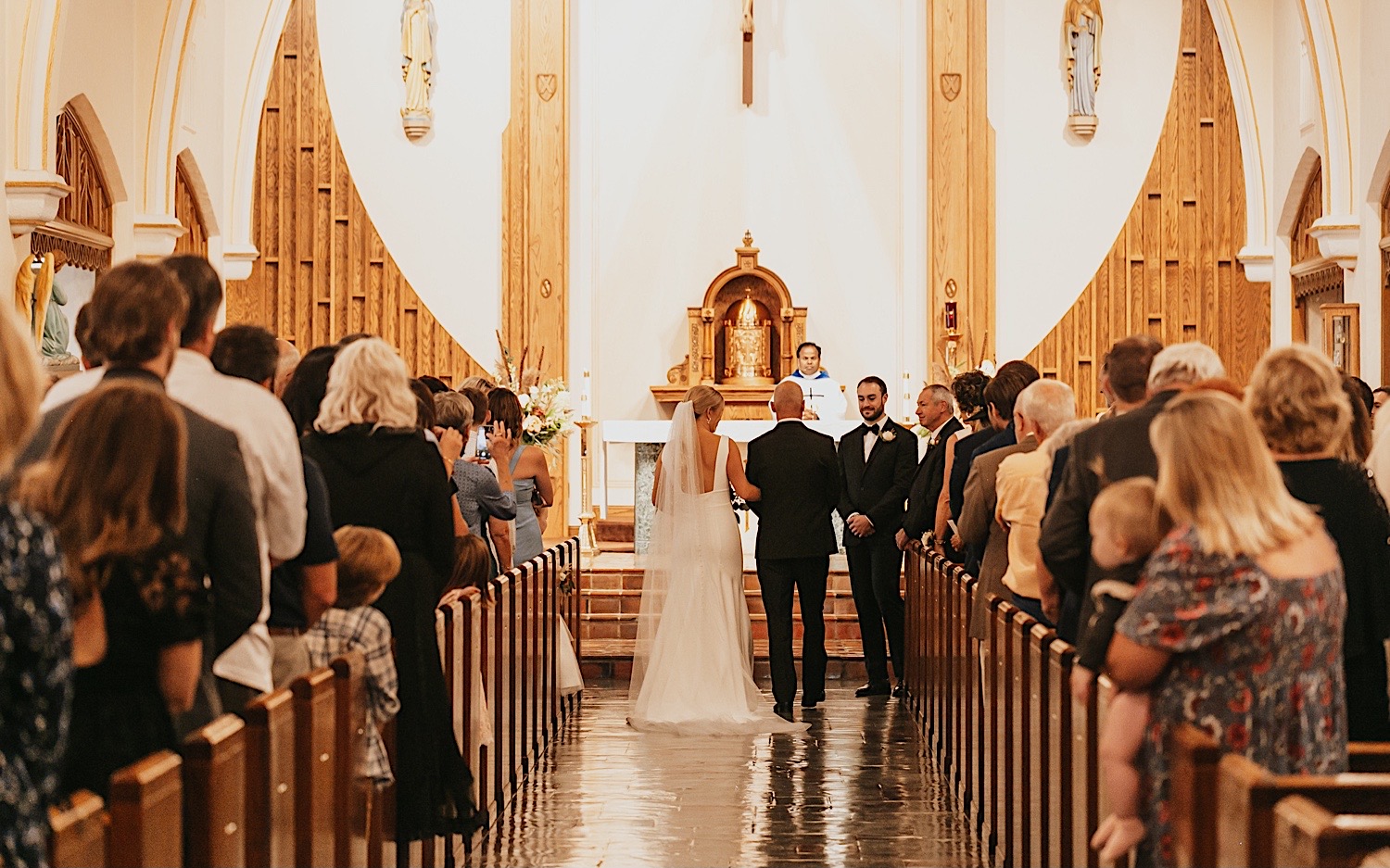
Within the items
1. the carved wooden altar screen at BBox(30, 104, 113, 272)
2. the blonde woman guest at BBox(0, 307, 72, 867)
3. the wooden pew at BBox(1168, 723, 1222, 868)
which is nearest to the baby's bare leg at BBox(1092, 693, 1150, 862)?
the wooden pew at BBox(1168, 723, 1222, 868)

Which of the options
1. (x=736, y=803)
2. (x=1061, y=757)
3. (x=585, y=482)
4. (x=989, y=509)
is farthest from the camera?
(x=585, y=482)

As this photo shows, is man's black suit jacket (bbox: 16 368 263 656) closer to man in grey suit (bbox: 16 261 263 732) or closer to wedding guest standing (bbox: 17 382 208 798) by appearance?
man in grey suit (bbox: 16 261 263 732)

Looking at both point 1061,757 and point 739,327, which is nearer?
point 1061,757

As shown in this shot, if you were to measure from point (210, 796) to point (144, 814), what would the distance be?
29 cm

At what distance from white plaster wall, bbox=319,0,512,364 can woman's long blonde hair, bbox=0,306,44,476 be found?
11.8 m

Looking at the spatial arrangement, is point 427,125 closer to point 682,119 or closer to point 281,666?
point 682,119

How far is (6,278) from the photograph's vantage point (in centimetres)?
890

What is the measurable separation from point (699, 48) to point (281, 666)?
36.9ft

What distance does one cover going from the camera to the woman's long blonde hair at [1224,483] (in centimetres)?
291

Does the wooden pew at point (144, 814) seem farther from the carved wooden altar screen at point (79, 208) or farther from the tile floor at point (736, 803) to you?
the carved wooden altar screen at point (79, 208)

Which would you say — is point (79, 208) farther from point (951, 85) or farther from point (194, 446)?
point (194, 446)

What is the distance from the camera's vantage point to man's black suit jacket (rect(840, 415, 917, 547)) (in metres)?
8.96

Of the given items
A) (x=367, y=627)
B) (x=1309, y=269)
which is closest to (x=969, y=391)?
(x=367, y=627)

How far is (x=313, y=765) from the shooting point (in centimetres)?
346
